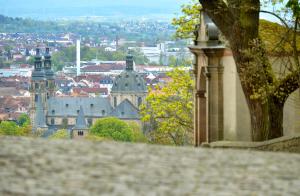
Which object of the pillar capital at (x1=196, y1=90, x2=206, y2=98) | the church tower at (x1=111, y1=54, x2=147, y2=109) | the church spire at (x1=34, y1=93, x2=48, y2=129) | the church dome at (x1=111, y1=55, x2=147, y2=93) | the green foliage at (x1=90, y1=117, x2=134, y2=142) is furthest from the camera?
the church dome at (x1=111, y1=55, x2=147, y2=93)

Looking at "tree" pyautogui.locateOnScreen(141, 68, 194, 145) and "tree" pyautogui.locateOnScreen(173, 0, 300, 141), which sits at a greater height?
"tree" pyautogui.locateOnScreen(173, 0, 300, 141)

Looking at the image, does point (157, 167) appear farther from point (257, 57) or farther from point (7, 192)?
point (257, 57)

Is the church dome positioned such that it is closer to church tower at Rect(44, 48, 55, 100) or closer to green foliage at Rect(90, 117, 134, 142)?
church tower at Rect(44, 48, 55, 100)

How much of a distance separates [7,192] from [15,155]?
1.31m

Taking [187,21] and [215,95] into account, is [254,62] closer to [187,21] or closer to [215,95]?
[215,95]

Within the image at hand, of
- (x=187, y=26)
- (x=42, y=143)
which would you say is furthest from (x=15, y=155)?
(x=187, y=26)

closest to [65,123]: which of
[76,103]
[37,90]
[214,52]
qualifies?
[76,103]

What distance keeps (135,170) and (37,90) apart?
180372mm

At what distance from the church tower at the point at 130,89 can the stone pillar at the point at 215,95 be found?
539 ft

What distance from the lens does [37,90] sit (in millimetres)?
188500

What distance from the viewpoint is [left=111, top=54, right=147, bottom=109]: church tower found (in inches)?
7480

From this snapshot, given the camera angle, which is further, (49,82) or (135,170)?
(49,82)

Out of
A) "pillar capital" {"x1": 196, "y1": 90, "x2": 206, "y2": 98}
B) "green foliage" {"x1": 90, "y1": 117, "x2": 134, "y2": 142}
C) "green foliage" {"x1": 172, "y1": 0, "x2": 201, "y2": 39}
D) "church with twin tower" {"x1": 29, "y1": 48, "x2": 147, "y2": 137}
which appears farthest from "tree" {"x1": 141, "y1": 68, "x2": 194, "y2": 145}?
"church with twin tower" {"x1": 29, "y1": 48, "x2": 147, "y2": 137}

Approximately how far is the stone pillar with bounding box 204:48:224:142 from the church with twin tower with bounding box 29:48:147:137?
142 meters
